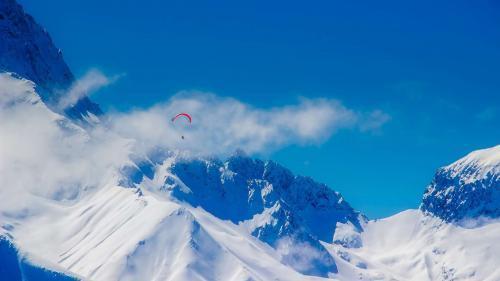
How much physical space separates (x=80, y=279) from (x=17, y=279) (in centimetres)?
1482

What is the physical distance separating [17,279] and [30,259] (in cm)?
787

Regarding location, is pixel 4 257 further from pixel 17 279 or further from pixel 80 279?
pixel 80 279

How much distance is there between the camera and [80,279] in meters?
185

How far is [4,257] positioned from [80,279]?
17821 mm

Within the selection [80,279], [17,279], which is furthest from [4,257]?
[80,279]

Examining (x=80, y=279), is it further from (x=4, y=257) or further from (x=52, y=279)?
(x=4, y=257)

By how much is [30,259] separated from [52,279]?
6.80 meters

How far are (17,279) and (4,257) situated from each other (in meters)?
5.53

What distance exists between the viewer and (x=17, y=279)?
17538 cm

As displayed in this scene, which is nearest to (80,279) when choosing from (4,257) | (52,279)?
(52,279)

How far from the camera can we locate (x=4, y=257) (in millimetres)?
176250
